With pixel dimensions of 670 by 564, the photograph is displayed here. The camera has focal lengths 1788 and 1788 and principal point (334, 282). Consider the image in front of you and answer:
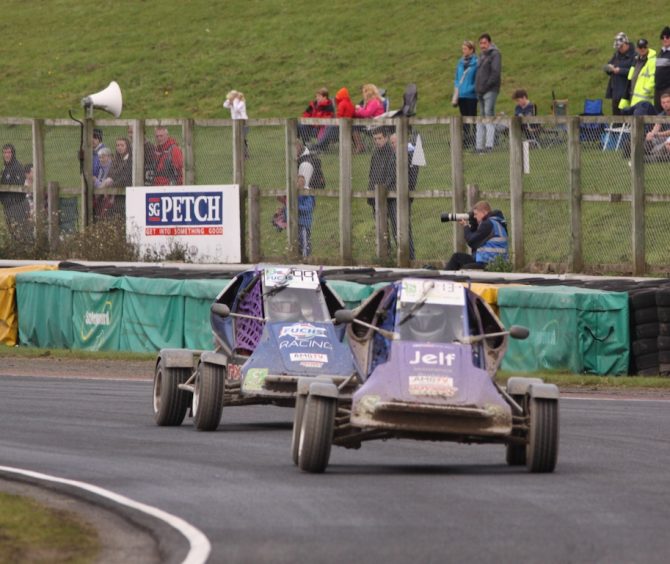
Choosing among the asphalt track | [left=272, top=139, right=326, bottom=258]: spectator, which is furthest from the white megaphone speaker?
the asphalt track

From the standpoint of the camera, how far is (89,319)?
25.0 meters

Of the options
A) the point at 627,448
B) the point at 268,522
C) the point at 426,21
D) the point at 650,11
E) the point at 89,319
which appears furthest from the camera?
the point at 426,21

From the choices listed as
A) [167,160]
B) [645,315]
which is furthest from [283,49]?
[645,315]

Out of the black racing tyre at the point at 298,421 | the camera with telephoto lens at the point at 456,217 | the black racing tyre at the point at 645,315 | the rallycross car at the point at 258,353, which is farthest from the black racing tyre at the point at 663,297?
the black racing tyre at the point at 298,421

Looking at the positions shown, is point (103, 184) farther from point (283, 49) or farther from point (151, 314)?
point (283, 49)

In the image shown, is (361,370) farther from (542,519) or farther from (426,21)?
(426,21)

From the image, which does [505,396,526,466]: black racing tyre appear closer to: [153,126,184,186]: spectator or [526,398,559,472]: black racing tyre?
[526,398,559,472]: black racing tyre

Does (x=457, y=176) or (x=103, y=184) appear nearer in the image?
(x=457, y=176)

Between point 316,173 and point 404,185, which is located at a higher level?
point 316,173

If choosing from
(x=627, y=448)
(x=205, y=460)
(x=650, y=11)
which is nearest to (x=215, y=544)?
(x=205, y=460)

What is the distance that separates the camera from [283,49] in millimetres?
54500

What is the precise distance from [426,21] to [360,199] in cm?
2632

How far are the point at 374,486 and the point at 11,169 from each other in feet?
67.6

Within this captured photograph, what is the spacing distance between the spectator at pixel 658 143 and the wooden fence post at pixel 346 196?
5.08 meters
